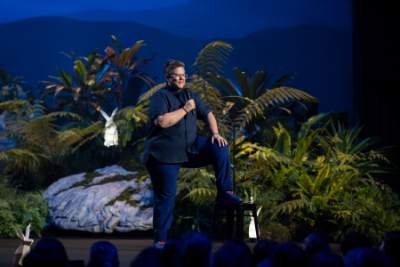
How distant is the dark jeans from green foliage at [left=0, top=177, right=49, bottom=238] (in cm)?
227

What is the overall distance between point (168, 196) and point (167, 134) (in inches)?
15.1

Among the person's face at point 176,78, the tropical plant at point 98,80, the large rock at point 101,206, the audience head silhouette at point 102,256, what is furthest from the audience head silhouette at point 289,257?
the tropical plant at point 98,80

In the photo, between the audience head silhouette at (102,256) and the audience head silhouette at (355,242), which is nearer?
the audience head silhouette at (102,256)

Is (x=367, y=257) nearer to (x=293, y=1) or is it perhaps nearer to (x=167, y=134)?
(x=167, y=134)

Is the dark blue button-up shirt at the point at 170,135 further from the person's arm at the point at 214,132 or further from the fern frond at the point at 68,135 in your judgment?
the fern frond at the point at 68,135

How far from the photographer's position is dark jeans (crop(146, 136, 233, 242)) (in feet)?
7.23

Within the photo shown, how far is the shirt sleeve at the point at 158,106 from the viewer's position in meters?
2.20

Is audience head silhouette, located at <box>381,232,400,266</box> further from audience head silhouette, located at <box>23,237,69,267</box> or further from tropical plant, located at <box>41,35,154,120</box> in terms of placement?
tropical plant, located at <box>41,35,154,120</box>

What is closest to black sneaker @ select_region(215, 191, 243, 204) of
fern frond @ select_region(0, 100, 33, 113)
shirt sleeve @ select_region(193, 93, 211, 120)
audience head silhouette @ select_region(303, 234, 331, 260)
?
shirt sleeve @ select_region(193, 93, 211, 120)

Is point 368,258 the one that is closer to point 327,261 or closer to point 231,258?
point 327,261

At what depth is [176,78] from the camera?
7.59 ft

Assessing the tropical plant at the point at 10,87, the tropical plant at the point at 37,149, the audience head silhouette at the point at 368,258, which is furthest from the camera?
the tropical plant at the point at 10,87

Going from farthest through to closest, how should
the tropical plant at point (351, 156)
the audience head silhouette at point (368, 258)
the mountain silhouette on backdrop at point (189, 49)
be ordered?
the mountain silhouette on backdrop at point (189, 49) → the tropical plant at point (351, 156) → the audience head silhouette at point (368, 258)

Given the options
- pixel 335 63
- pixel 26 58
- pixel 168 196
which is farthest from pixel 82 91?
pixel 168 196
